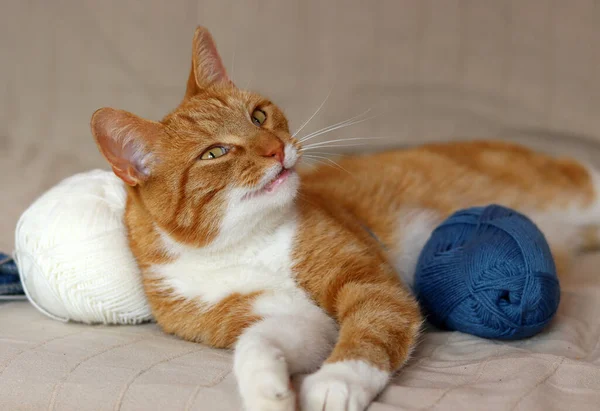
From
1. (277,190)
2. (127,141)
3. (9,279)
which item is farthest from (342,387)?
(9,279)

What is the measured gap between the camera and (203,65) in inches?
76.1

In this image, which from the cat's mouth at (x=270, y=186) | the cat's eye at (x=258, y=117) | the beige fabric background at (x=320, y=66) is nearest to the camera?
the cat's mouth at (x=270, y=186)

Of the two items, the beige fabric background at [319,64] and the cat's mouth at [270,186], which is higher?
the beige fabric background at [319,64]

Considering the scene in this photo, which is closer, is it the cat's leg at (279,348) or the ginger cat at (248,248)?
the cat's leg at (279,348)

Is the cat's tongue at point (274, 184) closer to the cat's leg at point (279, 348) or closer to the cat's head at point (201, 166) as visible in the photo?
the cat's head at point (201, 166)

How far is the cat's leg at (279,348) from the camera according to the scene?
1210mm

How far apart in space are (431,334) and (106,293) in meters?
0.94

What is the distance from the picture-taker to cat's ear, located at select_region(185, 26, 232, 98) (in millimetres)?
1869

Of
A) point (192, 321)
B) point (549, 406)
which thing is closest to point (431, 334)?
point (549, 406)

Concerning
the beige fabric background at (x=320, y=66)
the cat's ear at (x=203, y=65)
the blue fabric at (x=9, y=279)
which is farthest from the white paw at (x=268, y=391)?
the beige fabric background at (x=320, y=66)

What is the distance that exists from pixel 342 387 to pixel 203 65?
1.14 m

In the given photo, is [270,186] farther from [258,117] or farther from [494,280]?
[494,280]

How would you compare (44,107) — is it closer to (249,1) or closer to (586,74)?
(249,1)

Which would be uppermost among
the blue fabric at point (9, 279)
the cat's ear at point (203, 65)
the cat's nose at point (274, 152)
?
the cat's ear at point (203, 65)
